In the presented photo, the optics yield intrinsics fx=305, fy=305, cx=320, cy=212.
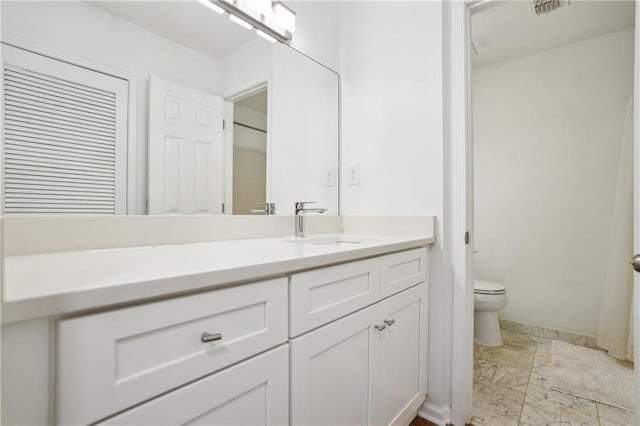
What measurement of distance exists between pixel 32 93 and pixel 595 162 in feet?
10.3

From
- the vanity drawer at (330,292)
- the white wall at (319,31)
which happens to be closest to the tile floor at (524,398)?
the vanity drawer at (330,292)

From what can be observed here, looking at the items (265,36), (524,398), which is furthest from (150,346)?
(524,398)

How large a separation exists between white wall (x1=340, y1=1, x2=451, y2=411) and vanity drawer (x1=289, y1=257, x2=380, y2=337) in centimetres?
59

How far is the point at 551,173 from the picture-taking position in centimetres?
240

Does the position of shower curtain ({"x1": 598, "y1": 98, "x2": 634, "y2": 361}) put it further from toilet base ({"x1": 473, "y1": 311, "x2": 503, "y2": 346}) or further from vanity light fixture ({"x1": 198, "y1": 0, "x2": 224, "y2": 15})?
vanity light fixture ({"x1": 198, "y1": 0, "x2": 224, "y2": 15})

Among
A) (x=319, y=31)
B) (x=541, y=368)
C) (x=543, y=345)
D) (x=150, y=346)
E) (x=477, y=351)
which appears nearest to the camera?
A: (x=150, y=346)

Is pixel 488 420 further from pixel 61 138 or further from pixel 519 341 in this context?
pixel 61 138

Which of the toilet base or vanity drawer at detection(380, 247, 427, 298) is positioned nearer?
vanity drawer at detection(380, 247, 427, 298)

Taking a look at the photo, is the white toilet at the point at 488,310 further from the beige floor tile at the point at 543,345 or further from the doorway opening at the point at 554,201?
the beige floor tile at the point at 543,345

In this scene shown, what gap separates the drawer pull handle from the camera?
22.2 inches

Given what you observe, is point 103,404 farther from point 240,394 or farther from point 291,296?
point 291,296

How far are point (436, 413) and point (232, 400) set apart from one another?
1.21m

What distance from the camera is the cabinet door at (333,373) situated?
750 mm

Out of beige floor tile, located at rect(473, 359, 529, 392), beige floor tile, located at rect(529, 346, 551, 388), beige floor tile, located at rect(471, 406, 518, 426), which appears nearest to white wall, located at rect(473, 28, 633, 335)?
beige floor tile, located at rect(529, 346, 551, 388)
